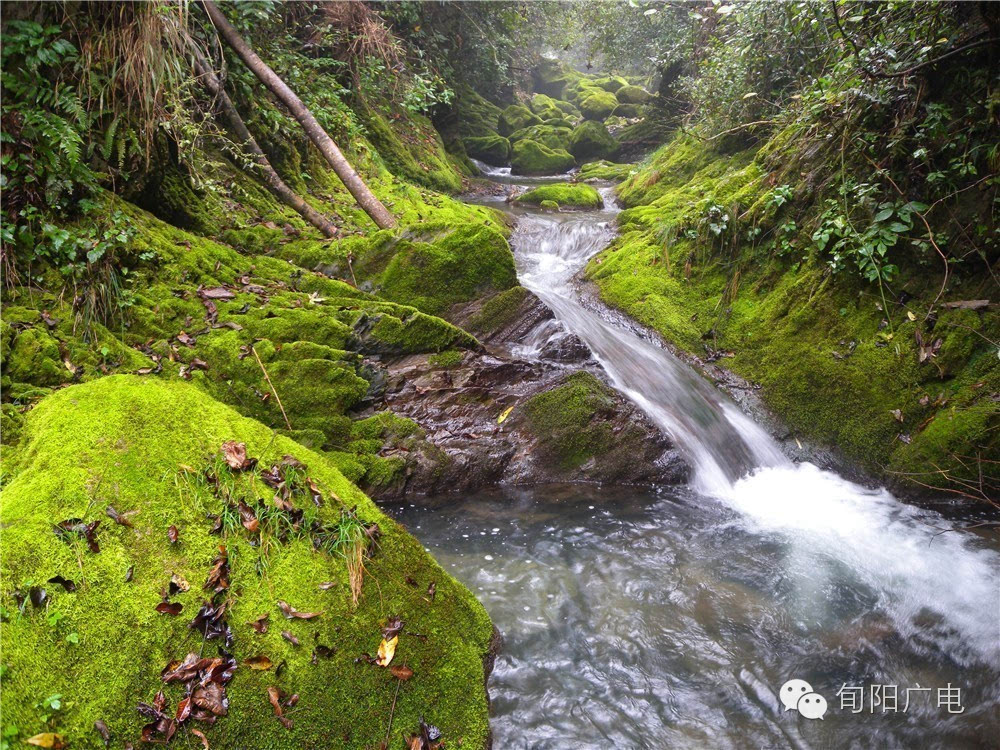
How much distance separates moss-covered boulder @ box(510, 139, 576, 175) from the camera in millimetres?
21016

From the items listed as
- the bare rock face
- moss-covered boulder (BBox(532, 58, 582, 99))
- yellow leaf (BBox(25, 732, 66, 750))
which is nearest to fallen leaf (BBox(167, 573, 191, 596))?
yellow leaf (BBox(25, 732, 66, 750))

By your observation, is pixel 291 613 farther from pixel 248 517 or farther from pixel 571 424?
pixel 571 424

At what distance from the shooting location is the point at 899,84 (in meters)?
5.94

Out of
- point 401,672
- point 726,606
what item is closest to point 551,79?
point 726,606

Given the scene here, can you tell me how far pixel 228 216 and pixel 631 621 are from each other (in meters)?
6.30

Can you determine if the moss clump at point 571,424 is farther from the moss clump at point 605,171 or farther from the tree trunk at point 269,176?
the moss clump at point 605,171

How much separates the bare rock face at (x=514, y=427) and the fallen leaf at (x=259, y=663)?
263cm

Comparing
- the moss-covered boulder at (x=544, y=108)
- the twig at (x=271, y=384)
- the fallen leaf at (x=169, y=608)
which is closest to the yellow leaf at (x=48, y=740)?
the fallen leaf at (x=169, y=608)

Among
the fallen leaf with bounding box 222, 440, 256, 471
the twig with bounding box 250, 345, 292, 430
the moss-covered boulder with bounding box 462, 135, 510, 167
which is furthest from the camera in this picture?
the moss-covered boulder with bounding box 462, 135, 510, 167

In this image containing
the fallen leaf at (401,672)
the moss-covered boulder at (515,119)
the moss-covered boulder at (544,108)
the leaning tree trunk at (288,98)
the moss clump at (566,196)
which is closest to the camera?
the fallen leaf at (401,672)

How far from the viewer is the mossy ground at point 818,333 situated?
17.4ft

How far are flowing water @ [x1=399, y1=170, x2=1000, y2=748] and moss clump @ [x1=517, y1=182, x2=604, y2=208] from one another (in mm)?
9749

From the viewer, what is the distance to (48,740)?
192 cm

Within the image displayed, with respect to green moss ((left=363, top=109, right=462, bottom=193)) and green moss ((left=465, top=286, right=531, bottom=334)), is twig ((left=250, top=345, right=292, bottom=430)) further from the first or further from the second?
green moss ((left=363, top=109, right=462, bottom=193))
